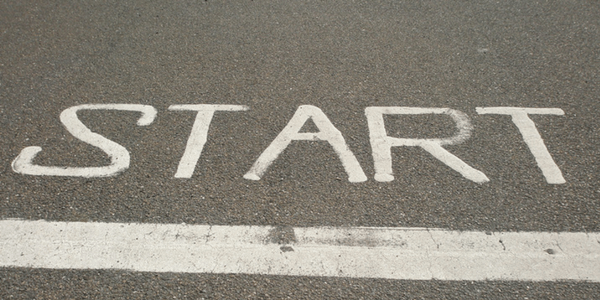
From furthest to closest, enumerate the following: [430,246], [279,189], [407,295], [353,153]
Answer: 1. [353,153]
2. [279,189]
3. [430,246]
4. [407,295]

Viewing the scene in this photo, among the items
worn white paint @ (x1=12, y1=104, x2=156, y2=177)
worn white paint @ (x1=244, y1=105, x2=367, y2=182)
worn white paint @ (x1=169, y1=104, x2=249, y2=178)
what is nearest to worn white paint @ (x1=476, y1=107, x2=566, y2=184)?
worn white paint @ (x1=244, y1=105, x2=367, y2=182)

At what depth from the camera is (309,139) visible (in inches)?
136

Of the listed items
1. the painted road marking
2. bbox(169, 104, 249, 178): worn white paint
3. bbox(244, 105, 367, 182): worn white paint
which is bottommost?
the painted road marking

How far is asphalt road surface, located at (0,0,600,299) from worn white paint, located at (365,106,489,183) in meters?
0.01

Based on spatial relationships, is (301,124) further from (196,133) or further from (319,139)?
(196,133)

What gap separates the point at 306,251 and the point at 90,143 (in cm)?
161

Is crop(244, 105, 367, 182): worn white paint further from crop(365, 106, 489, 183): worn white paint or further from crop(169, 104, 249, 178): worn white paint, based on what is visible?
crop(169, 104, 249, 178): worn white paint

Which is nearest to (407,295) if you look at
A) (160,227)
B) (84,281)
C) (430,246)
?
(430,246)

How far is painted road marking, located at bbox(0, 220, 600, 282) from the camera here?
2549mm

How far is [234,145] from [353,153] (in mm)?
734

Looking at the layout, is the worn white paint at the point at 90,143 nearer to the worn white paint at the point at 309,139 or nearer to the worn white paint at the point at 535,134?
the worn white paint at the point at 309,139

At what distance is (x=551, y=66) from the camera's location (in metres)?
4.31

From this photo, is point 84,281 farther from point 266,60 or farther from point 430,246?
point 266,60

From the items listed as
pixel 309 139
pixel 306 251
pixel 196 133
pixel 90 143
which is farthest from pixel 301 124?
pixel 90 143
